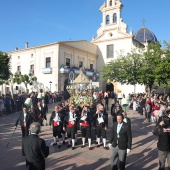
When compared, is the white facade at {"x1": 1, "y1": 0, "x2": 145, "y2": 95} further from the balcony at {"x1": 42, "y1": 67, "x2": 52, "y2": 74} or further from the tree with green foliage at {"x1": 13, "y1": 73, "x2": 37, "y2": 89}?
the tree with green foliage at {"x1": 13, "y1": 73, "x2": 37, "y2": 89}

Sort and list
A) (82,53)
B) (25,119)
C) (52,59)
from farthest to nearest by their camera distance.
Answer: (82,53)
(52,59)
(25,119)

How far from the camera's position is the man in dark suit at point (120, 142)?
538 cm

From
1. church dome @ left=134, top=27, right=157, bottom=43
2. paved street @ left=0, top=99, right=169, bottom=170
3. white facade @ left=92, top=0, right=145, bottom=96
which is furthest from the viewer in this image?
church dome @ left=134, top=27, right=157, bottom=43

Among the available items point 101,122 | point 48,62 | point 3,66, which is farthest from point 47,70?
point 101,122

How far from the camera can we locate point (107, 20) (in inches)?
1468

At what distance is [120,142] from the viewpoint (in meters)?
5.38

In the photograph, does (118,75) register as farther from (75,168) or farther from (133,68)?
(75,168)

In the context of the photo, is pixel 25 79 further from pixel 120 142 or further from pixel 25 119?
pixel 120 142

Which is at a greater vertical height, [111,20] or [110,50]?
[111,20]

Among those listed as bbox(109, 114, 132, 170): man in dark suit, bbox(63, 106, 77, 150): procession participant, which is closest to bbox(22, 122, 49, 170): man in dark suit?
bbox(109, 114, 132, 170): man in dark suit

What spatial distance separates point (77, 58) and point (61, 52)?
3957 mm

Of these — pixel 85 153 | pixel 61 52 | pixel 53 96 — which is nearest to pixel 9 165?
pixel 85 153

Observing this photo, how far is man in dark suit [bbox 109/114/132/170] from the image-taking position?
5383 millimetres

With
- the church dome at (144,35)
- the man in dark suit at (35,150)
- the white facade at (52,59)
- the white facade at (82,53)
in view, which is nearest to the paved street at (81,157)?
the man in dark suit at (35,150)
